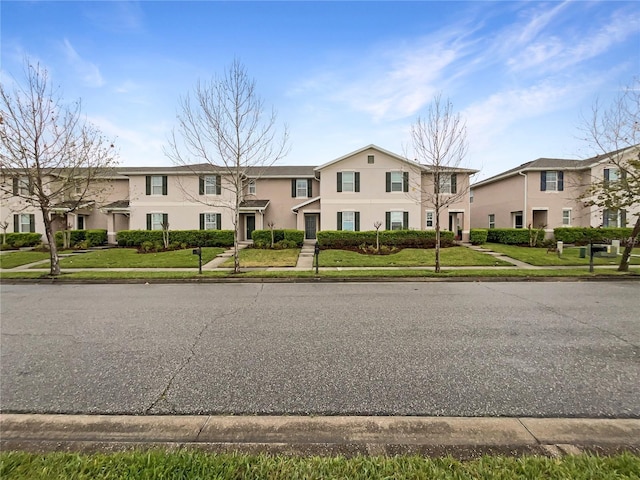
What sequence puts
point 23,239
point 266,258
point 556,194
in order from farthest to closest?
point 556,194, point 23,239, point 266,258

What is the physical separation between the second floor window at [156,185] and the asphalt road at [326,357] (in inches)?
717

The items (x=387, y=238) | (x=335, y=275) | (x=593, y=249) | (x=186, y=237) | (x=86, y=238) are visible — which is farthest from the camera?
(x=86, y=238)

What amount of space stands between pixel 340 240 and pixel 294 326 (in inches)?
620

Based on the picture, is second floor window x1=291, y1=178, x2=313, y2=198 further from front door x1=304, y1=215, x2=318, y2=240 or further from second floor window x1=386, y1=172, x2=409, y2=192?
second floor window x1=386, y1=172, x2=409, y2=192

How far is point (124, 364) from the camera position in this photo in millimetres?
4203

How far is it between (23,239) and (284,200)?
21064 mm

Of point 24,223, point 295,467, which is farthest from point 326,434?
point 24,223

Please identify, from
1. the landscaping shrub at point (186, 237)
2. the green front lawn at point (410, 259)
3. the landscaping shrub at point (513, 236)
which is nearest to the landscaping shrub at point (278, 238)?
the landscaping shrub at point (186, 237)

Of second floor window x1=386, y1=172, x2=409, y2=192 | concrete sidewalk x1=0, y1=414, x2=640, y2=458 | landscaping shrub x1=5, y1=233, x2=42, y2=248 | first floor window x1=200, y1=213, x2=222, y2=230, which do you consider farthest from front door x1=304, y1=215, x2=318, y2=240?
concrete sidewalk x1=0, y1=414, x2=640, y2=458

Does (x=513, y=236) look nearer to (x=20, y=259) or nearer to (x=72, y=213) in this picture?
(x=20, y=259)

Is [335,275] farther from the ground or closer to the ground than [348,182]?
closer to the ground

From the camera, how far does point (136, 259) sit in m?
17.5

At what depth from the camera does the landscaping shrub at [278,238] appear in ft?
70.6

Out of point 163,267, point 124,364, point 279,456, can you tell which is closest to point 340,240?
point 163,267
